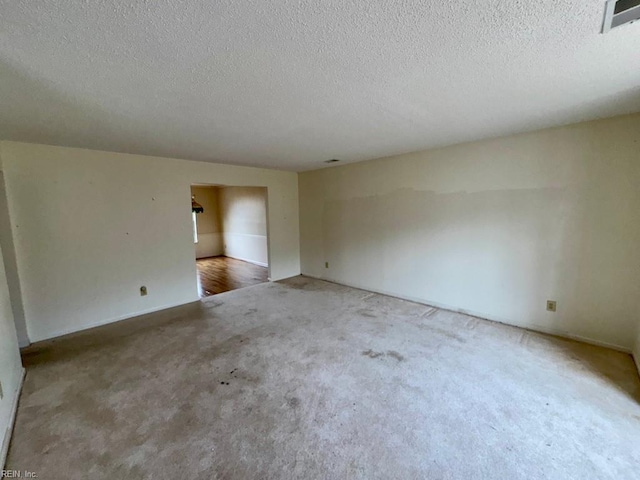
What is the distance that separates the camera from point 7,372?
1.94 m

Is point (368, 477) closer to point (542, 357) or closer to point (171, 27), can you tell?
point (542, 357)

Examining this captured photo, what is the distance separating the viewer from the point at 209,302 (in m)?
4.23

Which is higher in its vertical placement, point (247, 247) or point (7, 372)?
point (247, 247)

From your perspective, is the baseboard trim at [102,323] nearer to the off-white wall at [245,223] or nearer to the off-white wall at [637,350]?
the off-white wall at [245,223]

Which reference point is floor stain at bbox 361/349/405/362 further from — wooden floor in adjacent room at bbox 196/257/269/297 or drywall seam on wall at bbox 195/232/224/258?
drywall seam on wall at bbox 195/232/224/258

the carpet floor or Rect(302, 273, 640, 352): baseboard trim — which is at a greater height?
Rect(302, 273, 640, 352): baseboard trim

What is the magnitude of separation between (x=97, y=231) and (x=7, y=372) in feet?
6.16

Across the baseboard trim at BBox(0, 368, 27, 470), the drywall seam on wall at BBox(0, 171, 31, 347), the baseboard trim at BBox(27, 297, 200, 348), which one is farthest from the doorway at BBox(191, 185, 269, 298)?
the baseboard trim at BBox(0, 368, 27, 470)

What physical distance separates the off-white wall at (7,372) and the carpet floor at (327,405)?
7 centimetres

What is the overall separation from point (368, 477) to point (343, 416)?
0.44 meters

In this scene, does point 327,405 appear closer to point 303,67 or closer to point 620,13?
point 303,67

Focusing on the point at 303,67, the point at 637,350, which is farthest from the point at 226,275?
the point at 637,350

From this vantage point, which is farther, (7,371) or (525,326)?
(525,326)

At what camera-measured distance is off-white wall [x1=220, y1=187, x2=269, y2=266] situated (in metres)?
6.83
